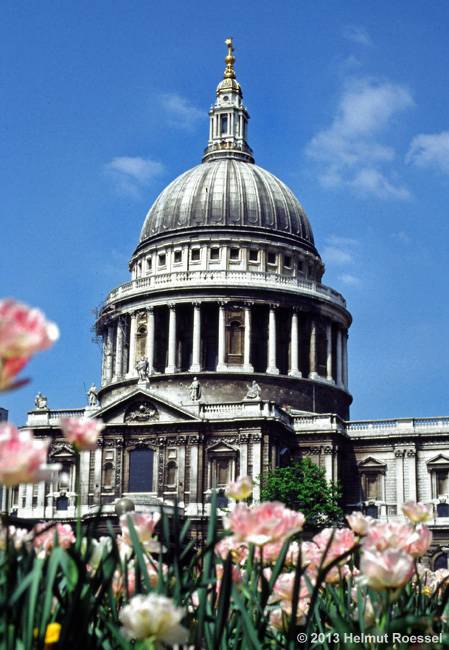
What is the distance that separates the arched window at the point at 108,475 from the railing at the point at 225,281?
17.3 meters

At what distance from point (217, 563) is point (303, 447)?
66.1 meters

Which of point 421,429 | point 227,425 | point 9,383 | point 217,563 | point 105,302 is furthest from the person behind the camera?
point 105,302

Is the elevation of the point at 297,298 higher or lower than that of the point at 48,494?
higher

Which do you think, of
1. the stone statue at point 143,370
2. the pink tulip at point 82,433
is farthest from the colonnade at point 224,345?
the pink tulip at point 82,433

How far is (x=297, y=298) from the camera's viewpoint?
84875 millimetres

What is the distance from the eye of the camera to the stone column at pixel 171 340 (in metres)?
81.9

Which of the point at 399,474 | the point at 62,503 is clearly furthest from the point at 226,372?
the point at 62,503

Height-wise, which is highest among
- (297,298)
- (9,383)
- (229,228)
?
(229,228)

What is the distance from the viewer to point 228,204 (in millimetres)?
89625

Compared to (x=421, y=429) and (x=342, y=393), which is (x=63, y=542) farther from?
(x=342, y=393)

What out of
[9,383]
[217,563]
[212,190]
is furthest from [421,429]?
[9,383]

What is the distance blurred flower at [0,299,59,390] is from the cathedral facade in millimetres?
59360

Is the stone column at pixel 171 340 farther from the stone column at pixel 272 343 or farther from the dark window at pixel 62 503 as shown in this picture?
the dark window at pixel 62 503

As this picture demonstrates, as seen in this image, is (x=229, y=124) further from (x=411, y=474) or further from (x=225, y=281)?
(x=411, y=474)
